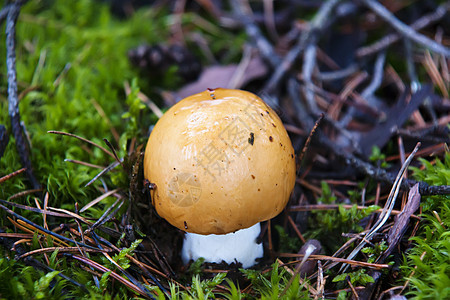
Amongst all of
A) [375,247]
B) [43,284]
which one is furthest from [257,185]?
[43,284]

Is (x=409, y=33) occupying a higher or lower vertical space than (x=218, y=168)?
higher

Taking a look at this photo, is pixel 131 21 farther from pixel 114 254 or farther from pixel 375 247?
pixel 375 247

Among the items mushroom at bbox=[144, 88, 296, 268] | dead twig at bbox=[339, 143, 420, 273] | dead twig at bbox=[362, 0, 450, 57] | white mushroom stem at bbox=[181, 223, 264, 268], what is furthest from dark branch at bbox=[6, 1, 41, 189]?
dead twig at bbox=[362, 0, 450, 57]

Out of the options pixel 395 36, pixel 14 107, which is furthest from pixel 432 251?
pixel 14 107

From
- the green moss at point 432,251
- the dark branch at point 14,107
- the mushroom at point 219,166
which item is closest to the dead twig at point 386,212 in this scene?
the green moss at point 432,251

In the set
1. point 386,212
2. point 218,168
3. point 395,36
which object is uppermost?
point 395,36

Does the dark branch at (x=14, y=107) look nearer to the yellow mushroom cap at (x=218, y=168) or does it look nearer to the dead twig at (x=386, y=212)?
the yellow mushroom cap at (x=218, y=168)

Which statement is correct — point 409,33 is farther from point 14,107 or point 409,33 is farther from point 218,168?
point 14,107

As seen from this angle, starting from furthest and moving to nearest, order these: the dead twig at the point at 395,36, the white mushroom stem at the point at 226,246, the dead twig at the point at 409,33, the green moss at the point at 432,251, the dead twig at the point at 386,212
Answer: the dead twig at the point at 395,36, the dead twig at the point at 409,33, the white mushroom stem at the point at 226,246, the dead twig at the point at 386,212, the green moss at the point at 432,251
